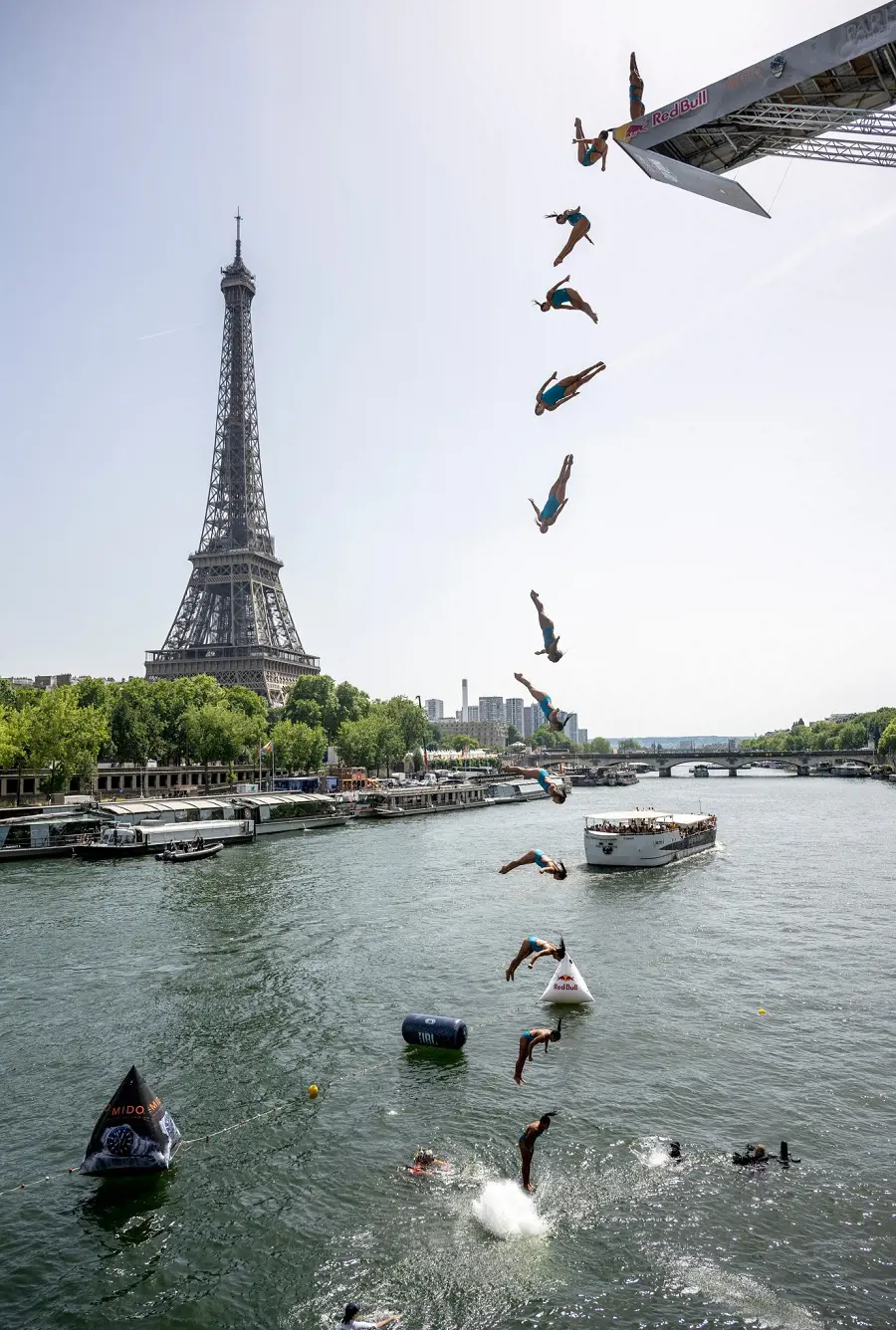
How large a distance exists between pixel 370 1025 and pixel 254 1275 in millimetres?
13777

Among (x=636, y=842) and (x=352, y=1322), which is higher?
(x=636, y=842)

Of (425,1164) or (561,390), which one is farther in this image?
(425,1164)

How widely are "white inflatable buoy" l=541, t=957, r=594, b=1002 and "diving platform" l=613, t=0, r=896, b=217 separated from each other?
26860mm

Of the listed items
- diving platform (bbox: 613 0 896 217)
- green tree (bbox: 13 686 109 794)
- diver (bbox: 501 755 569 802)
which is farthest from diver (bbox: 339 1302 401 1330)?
green tree (bbox: 13 686 109 794)

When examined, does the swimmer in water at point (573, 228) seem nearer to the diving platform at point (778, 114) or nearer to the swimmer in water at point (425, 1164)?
the diving platform at point (778, 114)

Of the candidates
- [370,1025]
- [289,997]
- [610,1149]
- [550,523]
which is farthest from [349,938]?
[550,523]

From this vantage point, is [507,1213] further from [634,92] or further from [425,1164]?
[634,92]

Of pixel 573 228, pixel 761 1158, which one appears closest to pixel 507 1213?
pixel 761 1158

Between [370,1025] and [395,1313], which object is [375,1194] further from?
[370,1025]

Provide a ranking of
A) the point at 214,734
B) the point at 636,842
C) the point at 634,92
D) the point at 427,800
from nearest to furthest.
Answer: the point at 634,92 < the point at 636,842 < the point at 214,734 < the point at 427,800

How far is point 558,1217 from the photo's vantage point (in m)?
19.7

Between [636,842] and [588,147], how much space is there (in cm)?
6147

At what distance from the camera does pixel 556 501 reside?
12781mm

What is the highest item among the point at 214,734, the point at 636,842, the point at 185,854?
the point at 214,734
